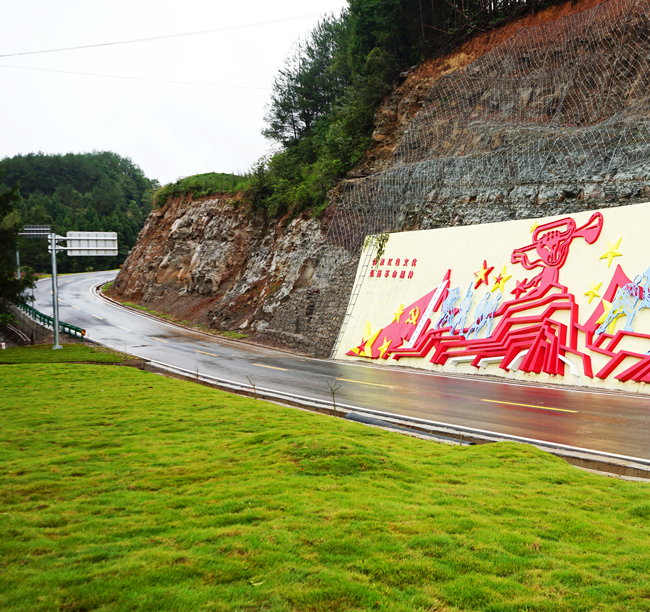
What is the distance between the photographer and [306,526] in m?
4.07

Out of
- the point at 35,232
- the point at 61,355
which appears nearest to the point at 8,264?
the point at 61,355

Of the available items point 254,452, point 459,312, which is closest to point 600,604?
point 254,452

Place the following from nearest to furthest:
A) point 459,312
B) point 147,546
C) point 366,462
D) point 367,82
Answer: point 147,546
point 366,462
point 459,312
point 367,82

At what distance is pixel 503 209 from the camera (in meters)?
18.7

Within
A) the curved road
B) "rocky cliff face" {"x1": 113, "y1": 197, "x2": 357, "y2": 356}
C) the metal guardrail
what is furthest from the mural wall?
the metal guardrail

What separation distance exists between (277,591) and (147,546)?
1142 mm

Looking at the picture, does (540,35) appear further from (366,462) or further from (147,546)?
(147,546)

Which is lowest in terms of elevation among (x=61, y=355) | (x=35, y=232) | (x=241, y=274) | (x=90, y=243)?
(x=61, y=355)

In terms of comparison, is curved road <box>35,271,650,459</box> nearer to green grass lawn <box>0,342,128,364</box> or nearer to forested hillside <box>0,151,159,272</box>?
green grass lawn <box>0,342,128,364</box>

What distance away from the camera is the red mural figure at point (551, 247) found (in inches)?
563

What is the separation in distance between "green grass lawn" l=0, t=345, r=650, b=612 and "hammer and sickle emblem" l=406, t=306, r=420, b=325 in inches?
446

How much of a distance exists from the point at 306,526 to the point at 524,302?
12.8 metres

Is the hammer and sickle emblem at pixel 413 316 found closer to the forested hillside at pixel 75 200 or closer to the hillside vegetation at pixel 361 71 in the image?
the hillside vegetation at pixel 361 71

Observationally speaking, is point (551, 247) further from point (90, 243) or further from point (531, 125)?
point (90, 243)
